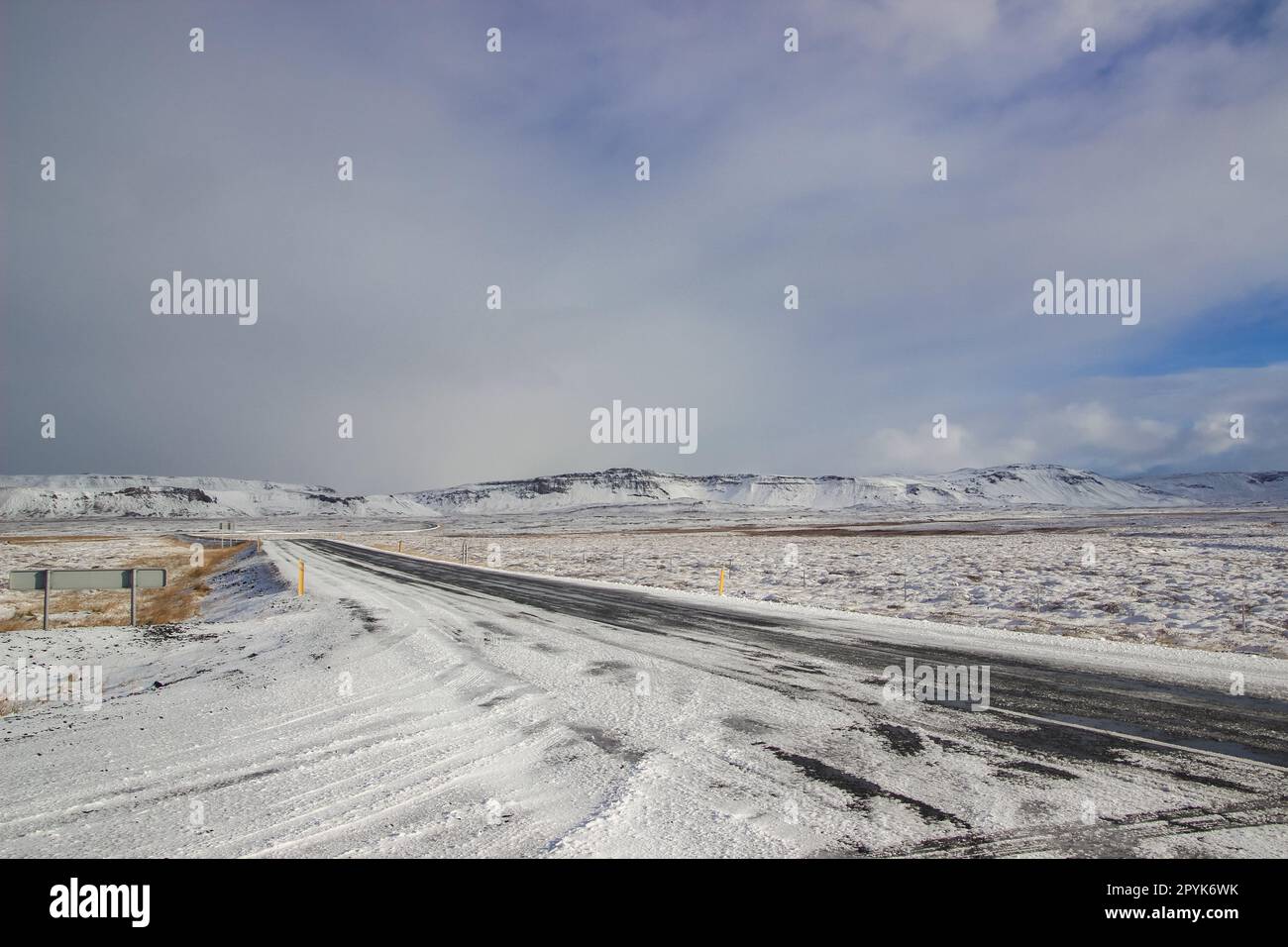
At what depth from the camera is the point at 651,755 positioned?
18.4ft

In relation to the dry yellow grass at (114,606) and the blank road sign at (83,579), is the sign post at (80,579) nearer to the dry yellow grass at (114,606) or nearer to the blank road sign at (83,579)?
the blank road sign at (83,579)

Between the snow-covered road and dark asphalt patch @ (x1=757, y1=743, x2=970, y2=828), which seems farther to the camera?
dark asphalt patch @ (x1=757, y1=743, x2=970, y2=828)

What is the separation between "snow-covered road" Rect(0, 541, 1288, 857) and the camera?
407 cm

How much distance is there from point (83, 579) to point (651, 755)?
16256mm

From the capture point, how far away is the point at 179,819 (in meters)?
4.36

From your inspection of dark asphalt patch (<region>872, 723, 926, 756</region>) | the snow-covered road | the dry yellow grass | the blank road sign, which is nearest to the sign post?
the blank road sign

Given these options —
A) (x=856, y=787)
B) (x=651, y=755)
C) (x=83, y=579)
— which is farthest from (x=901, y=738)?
(x=83, y=579)

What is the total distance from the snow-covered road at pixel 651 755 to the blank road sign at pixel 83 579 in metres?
5.45

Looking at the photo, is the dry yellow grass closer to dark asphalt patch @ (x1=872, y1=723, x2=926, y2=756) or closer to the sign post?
the sign post

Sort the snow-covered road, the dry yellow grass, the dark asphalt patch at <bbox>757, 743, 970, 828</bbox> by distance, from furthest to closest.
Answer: the dry yellow grass → the dark asphalt patch at <bbox>757, 743, 970, 828</bbox> → the snow-covered road

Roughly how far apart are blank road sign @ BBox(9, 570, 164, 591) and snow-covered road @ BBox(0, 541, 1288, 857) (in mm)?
5453

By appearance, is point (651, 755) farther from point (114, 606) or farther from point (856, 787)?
point (114, 606)
